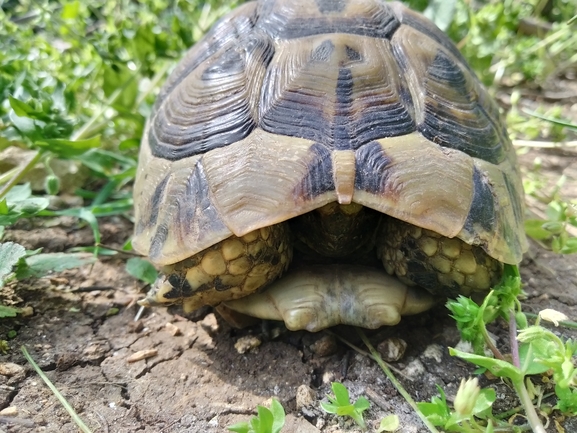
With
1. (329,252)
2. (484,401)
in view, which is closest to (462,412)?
(484,401)

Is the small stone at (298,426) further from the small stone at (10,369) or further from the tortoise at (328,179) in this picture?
the small stone at (10,369)

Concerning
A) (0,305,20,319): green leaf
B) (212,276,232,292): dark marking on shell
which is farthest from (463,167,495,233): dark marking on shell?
(0,305,20,319): green leaf

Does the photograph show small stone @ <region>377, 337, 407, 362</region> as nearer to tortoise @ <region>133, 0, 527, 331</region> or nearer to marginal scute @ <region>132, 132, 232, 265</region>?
tortoise @ <region>133, 0, 527, 331</region>

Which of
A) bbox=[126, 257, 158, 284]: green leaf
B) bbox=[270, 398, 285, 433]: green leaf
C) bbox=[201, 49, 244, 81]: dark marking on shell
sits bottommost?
bbox=[126, 257, 158, 284]: green leaf

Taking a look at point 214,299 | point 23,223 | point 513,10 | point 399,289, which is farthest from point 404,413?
point 513,10

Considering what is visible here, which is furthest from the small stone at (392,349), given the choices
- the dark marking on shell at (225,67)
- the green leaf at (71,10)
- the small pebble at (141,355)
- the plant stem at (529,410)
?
the green leaf at (71,10)
